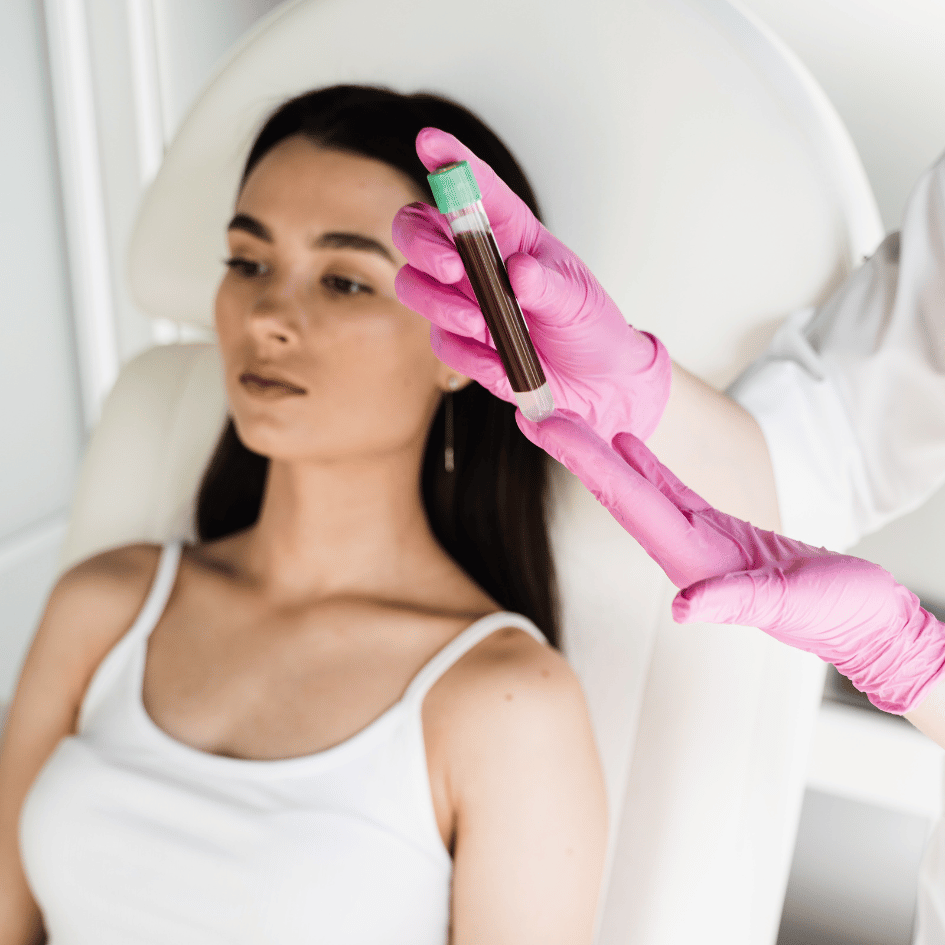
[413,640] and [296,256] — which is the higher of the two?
[296,256]

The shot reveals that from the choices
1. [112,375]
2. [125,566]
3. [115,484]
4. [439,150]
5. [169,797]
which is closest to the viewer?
[439,150]

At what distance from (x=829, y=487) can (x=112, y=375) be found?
1.45m

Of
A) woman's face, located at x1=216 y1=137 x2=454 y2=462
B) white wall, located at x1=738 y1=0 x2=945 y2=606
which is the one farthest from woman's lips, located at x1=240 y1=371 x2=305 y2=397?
white wall, located at x1=738 y1=0 x2=945 y2=606

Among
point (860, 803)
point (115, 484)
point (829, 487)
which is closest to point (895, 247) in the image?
point (829, 487)

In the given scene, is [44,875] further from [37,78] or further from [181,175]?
[37,78]

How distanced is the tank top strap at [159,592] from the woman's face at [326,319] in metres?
0.24

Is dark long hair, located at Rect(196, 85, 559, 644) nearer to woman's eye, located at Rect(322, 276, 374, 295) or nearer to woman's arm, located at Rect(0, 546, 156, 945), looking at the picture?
woman's eye, located at Rect(322, 276, 374, 295)

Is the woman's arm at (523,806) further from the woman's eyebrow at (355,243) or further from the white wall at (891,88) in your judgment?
the white wall at (891,88)

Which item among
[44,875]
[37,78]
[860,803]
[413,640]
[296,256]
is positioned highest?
[37,78]

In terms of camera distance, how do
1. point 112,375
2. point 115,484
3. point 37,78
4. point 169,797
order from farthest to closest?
point 112,375 → point 37,78 → point 115,484 → point 169,797

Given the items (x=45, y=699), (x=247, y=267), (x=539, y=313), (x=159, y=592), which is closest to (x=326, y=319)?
(x=247, y=267)

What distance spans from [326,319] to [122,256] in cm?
105

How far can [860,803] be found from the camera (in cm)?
122

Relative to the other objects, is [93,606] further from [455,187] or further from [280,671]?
[455,187]
